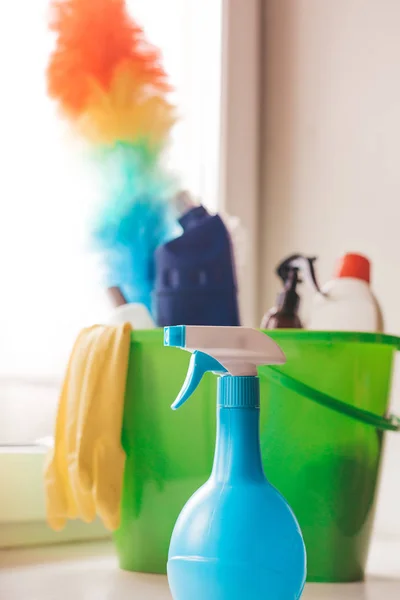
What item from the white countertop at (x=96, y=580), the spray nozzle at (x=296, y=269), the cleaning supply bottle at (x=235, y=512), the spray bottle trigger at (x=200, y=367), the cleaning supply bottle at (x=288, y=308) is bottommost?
the white countertop at (x=96, y=580)

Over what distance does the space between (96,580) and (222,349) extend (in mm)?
292

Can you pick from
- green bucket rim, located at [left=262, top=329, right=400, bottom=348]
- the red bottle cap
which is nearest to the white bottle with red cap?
the red bottle cap

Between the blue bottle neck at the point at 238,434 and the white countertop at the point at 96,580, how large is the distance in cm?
16

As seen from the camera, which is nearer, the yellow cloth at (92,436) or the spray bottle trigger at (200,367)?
the spray bottle trigger at (200,367)

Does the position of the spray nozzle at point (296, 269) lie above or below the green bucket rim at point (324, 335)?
above

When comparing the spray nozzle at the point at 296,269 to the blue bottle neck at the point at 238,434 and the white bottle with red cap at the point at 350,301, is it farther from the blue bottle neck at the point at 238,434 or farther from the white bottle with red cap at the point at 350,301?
the blue bottle neck at the point at 238,434

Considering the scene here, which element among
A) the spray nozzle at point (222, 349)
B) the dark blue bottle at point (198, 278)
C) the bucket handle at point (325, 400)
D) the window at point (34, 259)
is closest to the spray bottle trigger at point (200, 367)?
the spray nozzle at point (222, 349)

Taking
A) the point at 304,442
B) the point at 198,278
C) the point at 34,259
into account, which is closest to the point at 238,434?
the point at 304,442

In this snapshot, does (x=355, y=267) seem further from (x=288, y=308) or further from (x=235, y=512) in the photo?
(x=235, y=512)

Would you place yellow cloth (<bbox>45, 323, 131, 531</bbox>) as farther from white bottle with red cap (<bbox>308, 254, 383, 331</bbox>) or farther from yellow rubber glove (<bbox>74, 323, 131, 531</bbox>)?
white bottle with red cap (<bbox>308, 254, 383, 331</bbox>)

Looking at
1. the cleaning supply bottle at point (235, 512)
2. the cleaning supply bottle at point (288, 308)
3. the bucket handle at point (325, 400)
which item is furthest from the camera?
the cleaning supply bottle at point (288, 308)

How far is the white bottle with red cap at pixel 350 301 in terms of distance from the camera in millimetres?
785

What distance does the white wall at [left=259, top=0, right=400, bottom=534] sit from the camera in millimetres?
944

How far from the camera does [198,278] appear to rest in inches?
30.8
